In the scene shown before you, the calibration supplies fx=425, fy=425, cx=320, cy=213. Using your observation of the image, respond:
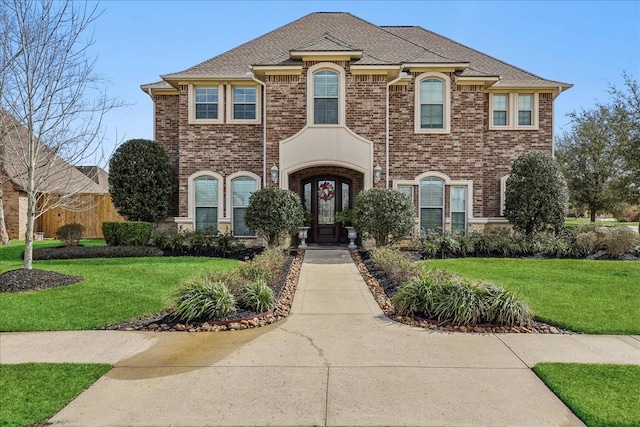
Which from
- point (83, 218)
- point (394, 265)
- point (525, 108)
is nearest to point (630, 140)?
point (525, 108)

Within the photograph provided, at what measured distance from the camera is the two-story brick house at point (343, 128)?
14.4m

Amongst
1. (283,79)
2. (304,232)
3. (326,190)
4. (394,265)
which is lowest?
(394,265)

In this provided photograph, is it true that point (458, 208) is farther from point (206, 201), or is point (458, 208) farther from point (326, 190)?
point (206, 201)

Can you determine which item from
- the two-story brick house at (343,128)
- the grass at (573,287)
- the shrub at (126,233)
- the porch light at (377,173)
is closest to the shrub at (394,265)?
the grass at (573,287)

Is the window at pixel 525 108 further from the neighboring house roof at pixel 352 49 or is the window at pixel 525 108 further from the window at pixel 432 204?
the window at pixel 432 204

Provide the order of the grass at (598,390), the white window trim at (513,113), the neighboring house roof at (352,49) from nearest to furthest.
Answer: the grass at (598,390) < the neighboring house roof at (352,49) < the white window trim at (513,113)

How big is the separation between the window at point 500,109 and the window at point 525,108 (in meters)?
0.52

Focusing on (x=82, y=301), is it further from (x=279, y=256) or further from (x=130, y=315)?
(x=279, y=256)

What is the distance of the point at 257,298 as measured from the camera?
268 inches

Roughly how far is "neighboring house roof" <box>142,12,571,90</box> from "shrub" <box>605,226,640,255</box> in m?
5.86

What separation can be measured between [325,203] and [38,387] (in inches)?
481

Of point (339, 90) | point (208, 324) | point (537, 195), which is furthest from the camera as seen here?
point (339, 90)

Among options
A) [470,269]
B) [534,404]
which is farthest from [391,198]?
[534,404]

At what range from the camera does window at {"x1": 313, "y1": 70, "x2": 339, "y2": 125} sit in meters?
14.4
